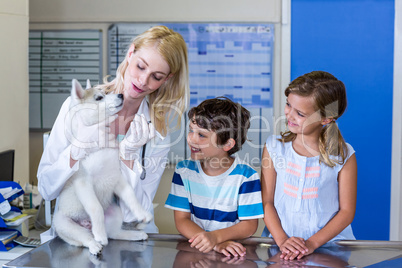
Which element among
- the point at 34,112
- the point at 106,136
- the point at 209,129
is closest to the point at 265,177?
the point at 209,129

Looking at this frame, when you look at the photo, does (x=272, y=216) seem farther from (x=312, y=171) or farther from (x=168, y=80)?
(x=168, y=80)

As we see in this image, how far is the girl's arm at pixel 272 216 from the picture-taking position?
1.21 meters

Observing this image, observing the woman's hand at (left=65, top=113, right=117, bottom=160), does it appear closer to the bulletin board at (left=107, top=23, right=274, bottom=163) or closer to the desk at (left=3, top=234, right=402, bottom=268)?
the desk at (left=3, top=234, right=402, bottom=268)

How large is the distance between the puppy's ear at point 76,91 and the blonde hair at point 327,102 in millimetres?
621

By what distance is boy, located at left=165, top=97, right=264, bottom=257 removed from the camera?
4.46 feet

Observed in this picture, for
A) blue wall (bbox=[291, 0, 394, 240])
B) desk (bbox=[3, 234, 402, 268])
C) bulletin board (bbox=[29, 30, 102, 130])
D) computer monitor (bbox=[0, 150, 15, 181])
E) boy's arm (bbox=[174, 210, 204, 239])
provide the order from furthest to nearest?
bulletin board (bbox=[29, 30, 102, 130]) < blue wall (bbox=[291, 0, 394, 240]) < computer monitor (bbox=[0, 150, 15, 181]) < boy's arm (bbox=[174, 210, 204, 239]) < desk (bbox=[3, 234, 402, 268])

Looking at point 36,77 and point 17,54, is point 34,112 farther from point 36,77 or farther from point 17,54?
point 17,54

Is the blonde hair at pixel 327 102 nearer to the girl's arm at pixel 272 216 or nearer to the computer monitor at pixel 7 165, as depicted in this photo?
the girl's arm at pixel 272 216

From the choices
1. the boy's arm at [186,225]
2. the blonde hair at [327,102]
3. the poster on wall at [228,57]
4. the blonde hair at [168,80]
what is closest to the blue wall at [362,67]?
the poster on wall at [228,57]

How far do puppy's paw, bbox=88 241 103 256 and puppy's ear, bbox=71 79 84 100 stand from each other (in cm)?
36

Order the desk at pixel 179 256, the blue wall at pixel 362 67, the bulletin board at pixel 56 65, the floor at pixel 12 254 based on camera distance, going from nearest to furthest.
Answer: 1. the desk at pixel 179 256
2. the floor at pixel 12 254
3. the blue wall at pixel 362 67
4. the bulletin board at pixel 56 65

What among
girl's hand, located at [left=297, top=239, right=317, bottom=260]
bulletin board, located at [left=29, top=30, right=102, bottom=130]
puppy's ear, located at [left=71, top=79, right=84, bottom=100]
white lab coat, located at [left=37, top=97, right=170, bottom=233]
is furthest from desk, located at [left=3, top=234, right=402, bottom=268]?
bulletin board, located at [left=29, top=30, right=102, bottom=130]

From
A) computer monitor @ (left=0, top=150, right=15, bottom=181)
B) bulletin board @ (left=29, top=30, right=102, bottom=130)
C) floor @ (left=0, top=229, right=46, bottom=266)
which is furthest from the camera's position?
bulletin board @ (left=29, top=30, right=102, bottom=130)

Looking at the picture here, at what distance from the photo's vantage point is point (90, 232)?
117cm
